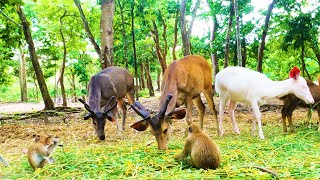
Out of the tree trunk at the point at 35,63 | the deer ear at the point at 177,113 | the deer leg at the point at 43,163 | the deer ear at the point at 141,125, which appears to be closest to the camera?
the deer leg at the point at 43,163

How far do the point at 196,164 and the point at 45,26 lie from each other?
62.6 feet

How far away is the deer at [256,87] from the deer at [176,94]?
54 cm

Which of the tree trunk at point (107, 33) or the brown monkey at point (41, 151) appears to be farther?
the tree trunk at point (107, 33)

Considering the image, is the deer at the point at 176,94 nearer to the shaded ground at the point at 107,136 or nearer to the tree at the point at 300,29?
the shaded ground at the point at 107,136

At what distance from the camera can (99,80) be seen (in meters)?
8.68

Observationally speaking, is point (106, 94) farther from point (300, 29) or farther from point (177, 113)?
point (300, 29)

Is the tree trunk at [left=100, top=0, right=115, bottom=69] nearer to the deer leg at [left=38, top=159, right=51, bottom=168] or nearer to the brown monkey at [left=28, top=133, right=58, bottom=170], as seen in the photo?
the brown monkey at [left=28, top=133, right=58, bottom=170]

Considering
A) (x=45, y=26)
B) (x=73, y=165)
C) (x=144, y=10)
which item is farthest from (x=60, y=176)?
(x=45, y=26)

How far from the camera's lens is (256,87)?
279 inches

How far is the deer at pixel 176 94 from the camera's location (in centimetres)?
560

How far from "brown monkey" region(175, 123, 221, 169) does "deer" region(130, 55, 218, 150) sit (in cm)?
112

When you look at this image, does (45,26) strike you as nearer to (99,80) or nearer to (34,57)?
(34,57)

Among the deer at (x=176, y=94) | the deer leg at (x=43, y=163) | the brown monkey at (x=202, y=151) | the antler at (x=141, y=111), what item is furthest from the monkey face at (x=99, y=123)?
the brown monkey at (x=202, y=151)

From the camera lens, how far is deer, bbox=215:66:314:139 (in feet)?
22.2
